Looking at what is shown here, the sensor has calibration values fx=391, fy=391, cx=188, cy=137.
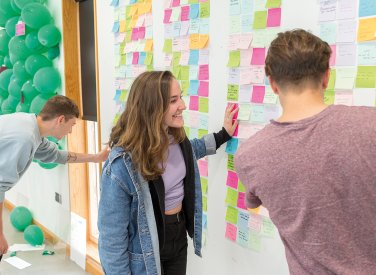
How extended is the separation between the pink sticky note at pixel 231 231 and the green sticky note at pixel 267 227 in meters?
0.20

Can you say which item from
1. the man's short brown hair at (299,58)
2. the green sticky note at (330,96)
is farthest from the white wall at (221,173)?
the man's short brown hair at (299,58)

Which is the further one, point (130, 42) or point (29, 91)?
point (29, 91)

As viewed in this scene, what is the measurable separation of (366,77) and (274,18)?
44 centimetres

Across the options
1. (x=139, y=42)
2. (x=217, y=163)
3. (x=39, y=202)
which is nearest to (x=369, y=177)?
(x=217, y=163)

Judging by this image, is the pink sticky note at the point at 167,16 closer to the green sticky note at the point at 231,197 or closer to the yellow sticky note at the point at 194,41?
the yellow sticky note at the point at 194,41

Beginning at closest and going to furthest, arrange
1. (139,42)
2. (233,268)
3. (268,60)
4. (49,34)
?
(268,60), (233,268), (139,42), (49,34)

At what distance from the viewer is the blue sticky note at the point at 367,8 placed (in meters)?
1.22

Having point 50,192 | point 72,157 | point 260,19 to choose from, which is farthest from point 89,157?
point 260,19

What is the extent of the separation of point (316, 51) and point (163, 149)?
2.40 ft

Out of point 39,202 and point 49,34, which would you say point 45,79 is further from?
point 39,202

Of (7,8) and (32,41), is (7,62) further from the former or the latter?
(32,41)

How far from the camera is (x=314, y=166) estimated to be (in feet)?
2.67

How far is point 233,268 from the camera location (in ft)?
6.21

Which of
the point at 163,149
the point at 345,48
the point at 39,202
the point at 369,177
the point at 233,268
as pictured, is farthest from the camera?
the point at 39,202
